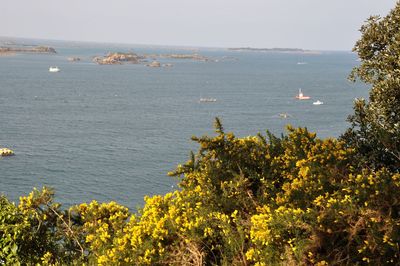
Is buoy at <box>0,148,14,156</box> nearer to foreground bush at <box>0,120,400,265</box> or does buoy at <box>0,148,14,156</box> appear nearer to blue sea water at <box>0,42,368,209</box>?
blue sea water at <box>0,42,368,209</box>

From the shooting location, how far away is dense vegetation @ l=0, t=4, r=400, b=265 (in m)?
9.13

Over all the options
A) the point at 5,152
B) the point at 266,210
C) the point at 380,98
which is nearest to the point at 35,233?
the point at 266,210

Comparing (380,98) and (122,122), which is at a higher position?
(380,98)

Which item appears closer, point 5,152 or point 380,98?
point 380,98

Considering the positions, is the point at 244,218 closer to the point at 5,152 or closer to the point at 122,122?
the point at 5,152

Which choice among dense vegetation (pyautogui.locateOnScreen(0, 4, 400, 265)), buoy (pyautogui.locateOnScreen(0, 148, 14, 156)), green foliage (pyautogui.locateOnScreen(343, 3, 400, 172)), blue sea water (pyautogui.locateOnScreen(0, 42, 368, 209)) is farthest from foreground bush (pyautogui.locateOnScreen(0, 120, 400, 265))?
buoy (pyautogui.locateOnScreen(0, 148, 14, 156))

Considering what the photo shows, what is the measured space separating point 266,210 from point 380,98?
6040 millimetres

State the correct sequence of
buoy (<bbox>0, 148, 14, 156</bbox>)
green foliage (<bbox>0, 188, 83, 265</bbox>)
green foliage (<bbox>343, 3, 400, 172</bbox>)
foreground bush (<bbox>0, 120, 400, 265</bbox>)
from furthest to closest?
buoy (<bbox>0, 148, 14, 156</bbox>) → green foliage (<bbox>343, 3, 400, 172</bbox>) → green foliage (<bbox>0, 188, 83, 265</bbox>) → foreground bush (<bbox>0, 120, 400, 265</bbox>)

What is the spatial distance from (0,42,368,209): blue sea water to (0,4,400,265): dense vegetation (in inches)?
1461

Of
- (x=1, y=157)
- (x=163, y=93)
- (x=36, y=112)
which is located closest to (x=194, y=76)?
(x=163, y=93)

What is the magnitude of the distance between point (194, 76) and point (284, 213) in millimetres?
191979

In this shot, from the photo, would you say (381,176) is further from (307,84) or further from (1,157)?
(307,84)

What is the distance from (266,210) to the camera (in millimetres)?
10594

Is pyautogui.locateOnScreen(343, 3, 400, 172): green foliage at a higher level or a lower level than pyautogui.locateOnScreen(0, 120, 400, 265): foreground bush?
higher
